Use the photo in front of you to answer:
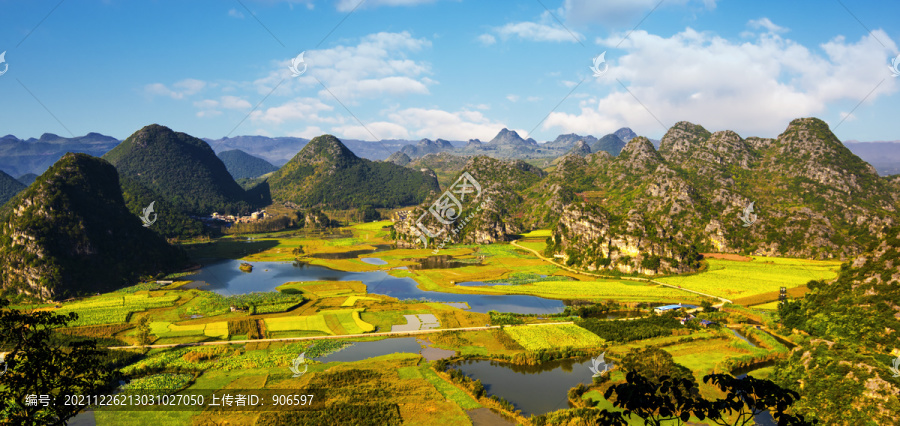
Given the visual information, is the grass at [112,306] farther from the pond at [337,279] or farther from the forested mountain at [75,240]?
the pond at [337,279]

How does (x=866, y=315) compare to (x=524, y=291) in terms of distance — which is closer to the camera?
(x=866, y=315)

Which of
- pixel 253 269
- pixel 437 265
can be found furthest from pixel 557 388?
pixel 253 269

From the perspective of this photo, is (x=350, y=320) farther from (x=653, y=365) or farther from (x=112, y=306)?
(x=112, y=306)

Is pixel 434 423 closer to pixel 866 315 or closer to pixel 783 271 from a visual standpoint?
pixel 866 315

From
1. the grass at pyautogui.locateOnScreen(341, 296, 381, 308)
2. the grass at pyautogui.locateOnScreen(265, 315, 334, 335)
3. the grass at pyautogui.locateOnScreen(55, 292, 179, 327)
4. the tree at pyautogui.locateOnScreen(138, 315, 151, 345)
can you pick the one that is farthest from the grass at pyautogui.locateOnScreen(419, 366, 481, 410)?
the grass at pyautogui.locateOnScreen(55, 292, 179, 327)

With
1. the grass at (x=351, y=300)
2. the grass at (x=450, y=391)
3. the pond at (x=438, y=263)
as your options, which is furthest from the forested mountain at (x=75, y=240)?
the grass at (x=450, y=391)

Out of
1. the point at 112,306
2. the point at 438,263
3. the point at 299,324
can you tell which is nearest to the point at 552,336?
the point at 299,324

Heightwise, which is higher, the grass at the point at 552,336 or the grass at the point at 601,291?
the grass at the point at 601,291
